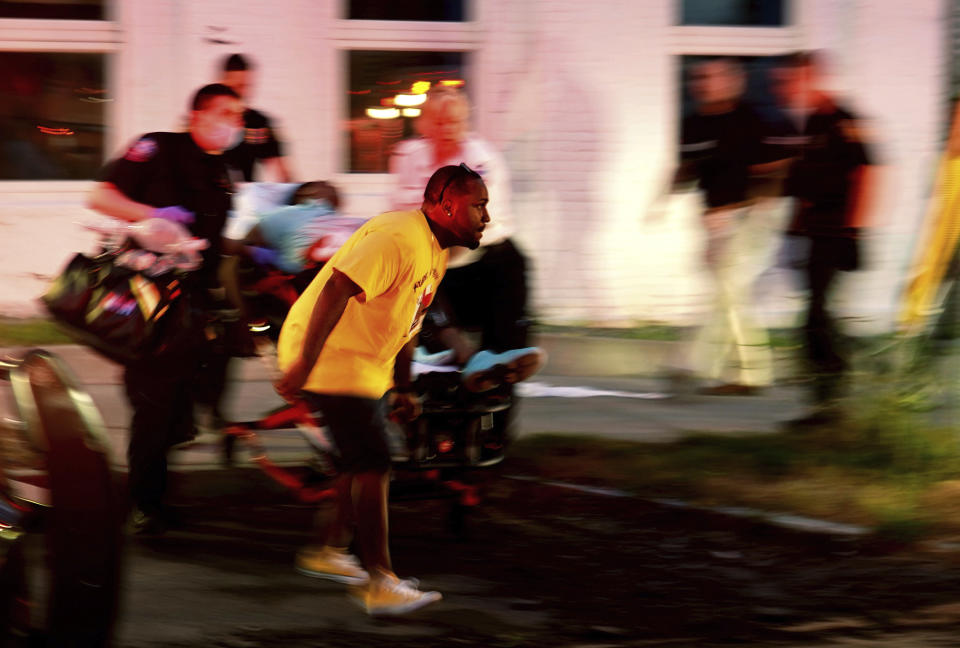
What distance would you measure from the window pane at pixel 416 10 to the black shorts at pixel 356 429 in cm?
657

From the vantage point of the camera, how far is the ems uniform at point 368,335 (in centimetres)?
514

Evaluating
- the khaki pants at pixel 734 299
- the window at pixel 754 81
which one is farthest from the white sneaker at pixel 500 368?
the window at pixel 754 81

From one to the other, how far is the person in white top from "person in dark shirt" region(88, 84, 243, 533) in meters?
0.89

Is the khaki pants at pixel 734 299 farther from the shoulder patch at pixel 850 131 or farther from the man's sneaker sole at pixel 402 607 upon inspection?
the man's sneaker sole at pixel 402 607

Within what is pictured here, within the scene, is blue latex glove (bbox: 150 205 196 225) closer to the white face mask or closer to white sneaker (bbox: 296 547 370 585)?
the white face mask

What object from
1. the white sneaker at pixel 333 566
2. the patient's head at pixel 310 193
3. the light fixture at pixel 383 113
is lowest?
the white sneaker at pixel 333 566

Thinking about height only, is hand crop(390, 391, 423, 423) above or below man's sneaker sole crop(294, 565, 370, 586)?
above

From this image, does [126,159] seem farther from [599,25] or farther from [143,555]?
[599,25]

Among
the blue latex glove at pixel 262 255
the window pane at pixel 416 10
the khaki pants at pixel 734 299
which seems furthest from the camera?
the window pane at pixel 416 10

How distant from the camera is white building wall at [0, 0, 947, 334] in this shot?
10.9m

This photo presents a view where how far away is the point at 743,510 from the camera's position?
6555 mm

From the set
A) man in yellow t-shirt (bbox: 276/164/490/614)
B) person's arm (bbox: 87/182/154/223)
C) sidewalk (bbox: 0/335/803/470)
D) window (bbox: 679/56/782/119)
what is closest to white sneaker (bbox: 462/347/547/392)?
man in yellow t-shirt (bbox: 276/164/490/614)

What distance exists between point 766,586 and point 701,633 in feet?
2.19

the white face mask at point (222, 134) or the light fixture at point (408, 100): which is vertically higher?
the light fixture at point (408, 100)
